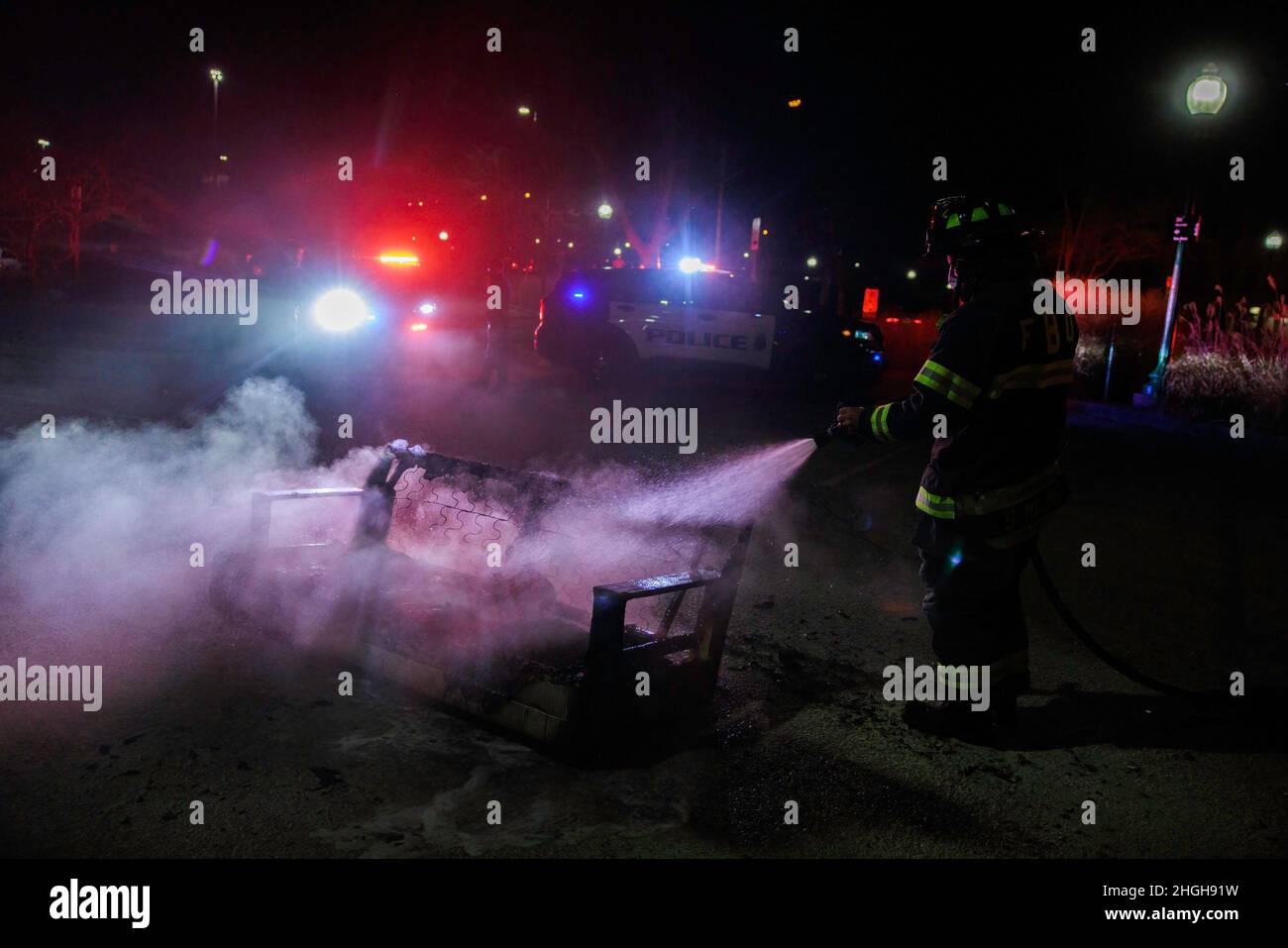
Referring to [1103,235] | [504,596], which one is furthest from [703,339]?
[1103,235]

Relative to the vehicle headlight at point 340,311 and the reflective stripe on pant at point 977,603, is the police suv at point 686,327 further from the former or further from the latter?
the reflective stripe on pant at point 977,603

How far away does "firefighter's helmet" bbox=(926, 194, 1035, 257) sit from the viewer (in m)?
3.87

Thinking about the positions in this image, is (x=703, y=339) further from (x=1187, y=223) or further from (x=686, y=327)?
(x=1187, y=223)

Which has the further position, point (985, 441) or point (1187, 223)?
point (1187, 223)

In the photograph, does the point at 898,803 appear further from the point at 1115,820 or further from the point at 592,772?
the point at 592,772

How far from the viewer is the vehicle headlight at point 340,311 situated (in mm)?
14383

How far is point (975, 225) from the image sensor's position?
3.89m

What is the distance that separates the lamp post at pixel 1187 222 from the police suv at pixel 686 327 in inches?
198

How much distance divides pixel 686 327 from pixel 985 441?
10886 mm

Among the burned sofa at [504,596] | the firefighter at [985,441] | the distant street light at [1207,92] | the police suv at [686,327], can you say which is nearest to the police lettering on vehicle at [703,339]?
the police suv at [686,327]

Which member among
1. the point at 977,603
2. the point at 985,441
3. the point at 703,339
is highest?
Result: the point at 703,339

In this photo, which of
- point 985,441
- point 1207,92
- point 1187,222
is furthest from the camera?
point 1187,222

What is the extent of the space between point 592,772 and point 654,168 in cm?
3001
